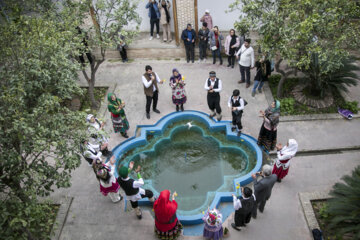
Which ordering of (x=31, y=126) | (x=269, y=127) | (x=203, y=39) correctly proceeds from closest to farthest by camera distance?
(x=31, y=126) < (x=269, y=127) < (x=203, y=39)

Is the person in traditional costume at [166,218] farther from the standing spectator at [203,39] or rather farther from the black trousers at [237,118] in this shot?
the standing spectator at [203,39]

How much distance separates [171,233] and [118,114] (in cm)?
375

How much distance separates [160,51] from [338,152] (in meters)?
7.94

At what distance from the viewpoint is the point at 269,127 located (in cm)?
789

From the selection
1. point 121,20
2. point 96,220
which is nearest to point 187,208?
point 96,220

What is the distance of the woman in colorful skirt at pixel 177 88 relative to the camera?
29.7ft

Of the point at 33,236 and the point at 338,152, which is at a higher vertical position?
the point at 33,236

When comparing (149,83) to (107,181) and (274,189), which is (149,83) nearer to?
(107,181)

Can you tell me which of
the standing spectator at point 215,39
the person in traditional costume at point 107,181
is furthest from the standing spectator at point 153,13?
the person in traditional costume at point 107,181

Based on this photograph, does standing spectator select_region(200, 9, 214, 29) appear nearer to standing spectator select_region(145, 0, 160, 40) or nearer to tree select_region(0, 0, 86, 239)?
standing spectator select_region(145, 0, 160, 40)

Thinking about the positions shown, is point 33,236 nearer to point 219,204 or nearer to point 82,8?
point 219,204

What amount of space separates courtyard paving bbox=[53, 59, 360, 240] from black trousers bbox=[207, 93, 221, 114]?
532 mm

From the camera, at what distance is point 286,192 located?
741cm

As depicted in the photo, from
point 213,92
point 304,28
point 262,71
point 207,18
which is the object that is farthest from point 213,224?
point 207,18
